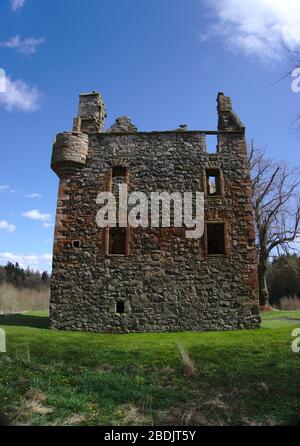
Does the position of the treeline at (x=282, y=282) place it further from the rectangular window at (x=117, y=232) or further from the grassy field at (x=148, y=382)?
the grassy field at (x=148, y=382)

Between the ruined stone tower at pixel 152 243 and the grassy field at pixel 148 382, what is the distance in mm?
2346

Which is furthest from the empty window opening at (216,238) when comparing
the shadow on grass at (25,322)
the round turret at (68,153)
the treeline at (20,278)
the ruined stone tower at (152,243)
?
the treeline at (20,278)

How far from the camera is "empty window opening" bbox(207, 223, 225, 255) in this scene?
14873 millimetres

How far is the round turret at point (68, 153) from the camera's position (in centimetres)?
1485

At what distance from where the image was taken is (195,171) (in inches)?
590

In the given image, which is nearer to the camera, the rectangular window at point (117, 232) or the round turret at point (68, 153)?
the rectangular window at point (117, 232)

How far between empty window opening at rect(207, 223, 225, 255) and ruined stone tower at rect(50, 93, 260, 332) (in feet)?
0.15

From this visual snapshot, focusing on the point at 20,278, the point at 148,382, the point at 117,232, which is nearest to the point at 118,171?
the point at 117,232

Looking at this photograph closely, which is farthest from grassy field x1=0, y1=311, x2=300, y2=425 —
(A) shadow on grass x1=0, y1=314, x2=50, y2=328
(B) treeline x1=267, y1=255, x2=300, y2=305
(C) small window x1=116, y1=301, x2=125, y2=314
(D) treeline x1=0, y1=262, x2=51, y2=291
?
(D) treeline x1=0, y1=262, x2=51, y2=291

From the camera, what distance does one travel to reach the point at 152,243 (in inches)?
568

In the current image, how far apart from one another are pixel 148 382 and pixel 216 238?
872cm

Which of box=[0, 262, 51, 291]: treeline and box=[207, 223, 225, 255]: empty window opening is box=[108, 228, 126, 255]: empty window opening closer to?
box=[207, 223, 225, 255]: empty window opening

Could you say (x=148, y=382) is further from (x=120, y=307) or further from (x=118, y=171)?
(x=118, y=171)
